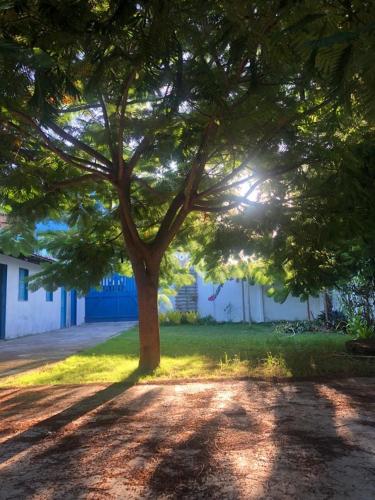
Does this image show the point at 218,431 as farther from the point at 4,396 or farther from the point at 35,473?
the point at 4,396

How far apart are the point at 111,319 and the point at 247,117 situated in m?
24.7

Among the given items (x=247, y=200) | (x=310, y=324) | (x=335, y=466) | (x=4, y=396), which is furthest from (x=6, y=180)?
(x=310, y=324)

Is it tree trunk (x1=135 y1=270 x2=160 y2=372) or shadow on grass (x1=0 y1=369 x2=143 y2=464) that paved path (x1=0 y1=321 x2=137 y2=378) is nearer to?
tree trunk (x1=135 y1=270 x2=160 y2=372)

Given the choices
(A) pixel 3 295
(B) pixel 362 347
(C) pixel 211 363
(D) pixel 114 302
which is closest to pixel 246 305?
(D) pixel 114 302

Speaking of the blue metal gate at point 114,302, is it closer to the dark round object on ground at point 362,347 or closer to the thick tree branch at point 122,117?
the dark round object on ground at point 362,347

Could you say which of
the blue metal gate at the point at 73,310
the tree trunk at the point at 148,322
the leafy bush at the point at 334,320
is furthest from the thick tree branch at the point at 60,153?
the blue metal gate at the point at 73,310

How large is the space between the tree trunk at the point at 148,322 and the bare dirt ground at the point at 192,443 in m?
1.79

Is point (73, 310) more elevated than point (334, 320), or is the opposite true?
point (73, 310)

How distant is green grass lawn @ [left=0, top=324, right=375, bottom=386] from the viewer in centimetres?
823

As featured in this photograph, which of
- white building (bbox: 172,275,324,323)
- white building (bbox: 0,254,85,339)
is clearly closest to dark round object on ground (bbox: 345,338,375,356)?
white building (bbox: 0,254,85,339)

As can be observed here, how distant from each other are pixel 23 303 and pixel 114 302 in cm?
1051

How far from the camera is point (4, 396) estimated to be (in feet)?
23.9

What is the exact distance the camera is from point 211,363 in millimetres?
9656

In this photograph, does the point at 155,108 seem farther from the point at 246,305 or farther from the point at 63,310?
the point at 63,310
